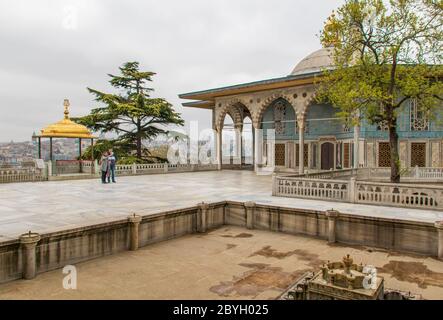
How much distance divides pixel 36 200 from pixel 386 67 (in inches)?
437

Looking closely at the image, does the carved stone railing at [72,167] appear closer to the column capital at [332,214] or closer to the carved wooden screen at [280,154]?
the carved wooden screen at [280,154]

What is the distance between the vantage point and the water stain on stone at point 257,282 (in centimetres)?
523

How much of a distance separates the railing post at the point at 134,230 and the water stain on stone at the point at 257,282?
2.40 metres

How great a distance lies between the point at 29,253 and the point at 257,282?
3.59 meters

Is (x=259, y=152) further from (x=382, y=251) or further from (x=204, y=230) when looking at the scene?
(x=382, y=251)

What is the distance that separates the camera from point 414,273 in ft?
19.6

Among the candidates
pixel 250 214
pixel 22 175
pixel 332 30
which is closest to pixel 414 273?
pixel 250 214

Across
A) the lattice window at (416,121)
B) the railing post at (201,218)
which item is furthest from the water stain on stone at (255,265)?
the lattice window at (416,121)

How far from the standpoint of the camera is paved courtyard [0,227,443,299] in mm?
5129

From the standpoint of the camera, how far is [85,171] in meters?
19.5

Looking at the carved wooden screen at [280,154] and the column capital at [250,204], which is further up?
the carved wooden screen at [280,154]
